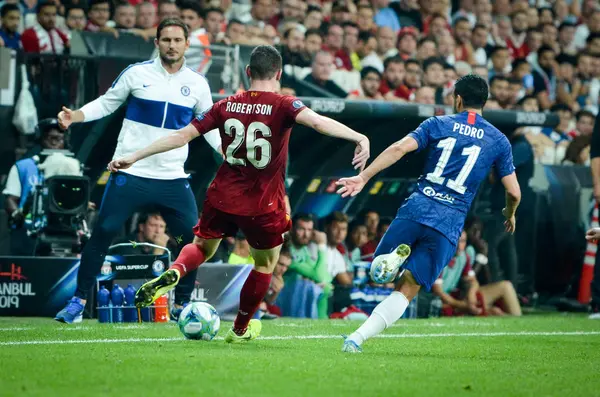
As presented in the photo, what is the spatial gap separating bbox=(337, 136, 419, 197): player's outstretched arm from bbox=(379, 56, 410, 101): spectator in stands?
8.19 metres

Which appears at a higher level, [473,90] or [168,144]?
[473,90]

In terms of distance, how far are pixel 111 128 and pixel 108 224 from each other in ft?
10.6

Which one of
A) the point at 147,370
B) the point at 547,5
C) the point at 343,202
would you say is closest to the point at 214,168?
the point at 343,202

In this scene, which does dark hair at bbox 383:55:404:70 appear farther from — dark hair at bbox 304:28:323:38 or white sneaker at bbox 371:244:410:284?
white sneaker at bbox 371:244:410:284

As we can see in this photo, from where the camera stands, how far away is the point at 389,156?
7664 mm

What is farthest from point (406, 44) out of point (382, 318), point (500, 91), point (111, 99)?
point (382, 318)

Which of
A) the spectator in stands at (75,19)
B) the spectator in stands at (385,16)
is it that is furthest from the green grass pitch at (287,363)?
the spectator in stands at (385,16)

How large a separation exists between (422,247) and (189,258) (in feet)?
5.39

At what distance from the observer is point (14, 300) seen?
37.0ft

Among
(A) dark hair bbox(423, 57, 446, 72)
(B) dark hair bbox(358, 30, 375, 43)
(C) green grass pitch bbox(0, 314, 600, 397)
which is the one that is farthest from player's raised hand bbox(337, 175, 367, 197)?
(B) dark hair bbox(358, 30, 375, 43)

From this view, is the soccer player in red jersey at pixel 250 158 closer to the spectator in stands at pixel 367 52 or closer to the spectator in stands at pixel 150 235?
the spectator in stands at pixel 150 235

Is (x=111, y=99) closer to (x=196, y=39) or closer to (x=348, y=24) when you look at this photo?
(x=196, y=39)

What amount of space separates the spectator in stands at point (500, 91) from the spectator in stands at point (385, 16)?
1977mm

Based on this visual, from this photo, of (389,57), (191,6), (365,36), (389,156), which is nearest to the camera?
(389,156)
